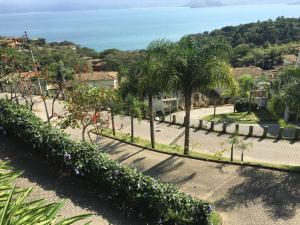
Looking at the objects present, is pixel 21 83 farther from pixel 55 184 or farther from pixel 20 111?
pixel 55 184

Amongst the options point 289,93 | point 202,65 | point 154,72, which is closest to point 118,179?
point 154,72

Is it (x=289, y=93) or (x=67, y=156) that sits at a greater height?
(x=289, y=93)

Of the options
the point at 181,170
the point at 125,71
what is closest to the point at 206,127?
the point at 125,71

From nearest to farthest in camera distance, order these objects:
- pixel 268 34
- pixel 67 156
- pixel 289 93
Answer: pixel 67 156 → pixel 289 93 → pixel 268 34

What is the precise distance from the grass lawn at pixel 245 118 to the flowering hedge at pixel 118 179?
1833 centimetres

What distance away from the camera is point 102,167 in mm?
10680

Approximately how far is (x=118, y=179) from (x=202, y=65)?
881 centimetres

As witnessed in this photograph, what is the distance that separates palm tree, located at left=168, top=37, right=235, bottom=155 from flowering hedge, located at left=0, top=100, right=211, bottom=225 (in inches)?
279

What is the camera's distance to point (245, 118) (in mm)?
30766

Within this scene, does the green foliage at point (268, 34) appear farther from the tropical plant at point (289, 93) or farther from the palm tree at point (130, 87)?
the tropical plant at point (289, 93)

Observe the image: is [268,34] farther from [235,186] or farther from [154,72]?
[235,186]

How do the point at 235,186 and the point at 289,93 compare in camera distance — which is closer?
the point at 235,186

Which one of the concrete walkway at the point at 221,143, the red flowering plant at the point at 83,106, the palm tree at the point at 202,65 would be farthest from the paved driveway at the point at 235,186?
the palm tree at the point at 202,65

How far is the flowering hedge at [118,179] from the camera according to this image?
9.20 meters
